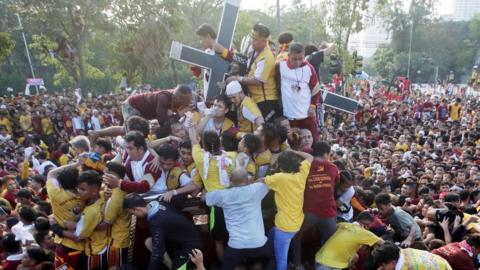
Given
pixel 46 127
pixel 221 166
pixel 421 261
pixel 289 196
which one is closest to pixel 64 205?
pixel 221 166

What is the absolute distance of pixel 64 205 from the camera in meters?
4.63

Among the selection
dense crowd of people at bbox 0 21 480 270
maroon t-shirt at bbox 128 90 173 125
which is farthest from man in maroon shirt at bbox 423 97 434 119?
maroon t-shirt at bbox 128 90 173 125

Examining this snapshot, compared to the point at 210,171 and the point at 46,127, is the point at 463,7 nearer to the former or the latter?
the point at 46,127

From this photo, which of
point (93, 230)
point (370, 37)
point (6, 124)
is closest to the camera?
point (93, 230)

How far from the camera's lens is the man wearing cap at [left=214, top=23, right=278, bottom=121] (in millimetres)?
5730

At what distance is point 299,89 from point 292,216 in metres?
1.86

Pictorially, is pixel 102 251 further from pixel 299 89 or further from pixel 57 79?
pixel 57 79

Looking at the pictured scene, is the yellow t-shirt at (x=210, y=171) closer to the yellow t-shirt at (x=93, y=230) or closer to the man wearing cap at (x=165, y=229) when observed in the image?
the man wearing cap at (x=165, y=229)

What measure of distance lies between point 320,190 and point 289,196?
0.43m

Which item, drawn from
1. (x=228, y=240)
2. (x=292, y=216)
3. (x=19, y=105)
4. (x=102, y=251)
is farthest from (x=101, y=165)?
(x=19, y=105)

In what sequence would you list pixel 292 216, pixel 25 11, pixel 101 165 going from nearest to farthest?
pixel 292 216
pixel 101 165
pixel 25 11

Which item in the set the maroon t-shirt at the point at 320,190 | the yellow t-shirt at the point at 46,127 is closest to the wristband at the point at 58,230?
the maroon t-shirt at the point at 320,190

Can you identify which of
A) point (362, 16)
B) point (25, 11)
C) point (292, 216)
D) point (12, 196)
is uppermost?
point (362, 16)

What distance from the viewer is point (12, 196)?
7.59 m
